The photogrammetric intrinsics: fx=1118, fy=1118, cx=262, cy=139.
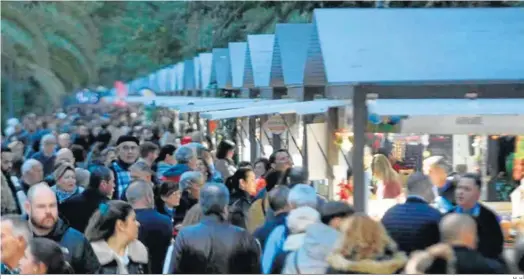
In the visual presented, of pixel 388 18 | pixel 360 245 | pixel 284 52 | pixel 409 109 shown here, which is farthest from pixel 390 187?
pixel 284 52

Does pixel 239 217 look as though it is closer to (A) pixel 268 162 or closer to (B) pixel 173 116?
Result: (A) pixel 268 162

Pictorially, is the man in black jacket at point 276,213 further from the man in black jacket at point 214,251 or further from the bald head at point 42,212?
the bald head at point 42,212

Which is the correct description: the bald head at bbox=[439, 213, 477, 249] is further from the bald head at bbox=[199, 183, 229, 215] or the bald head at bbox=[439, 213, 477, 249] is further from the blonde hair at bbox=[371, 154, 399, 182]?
the blonde hair at bbox=[371, 154, 399, 182]

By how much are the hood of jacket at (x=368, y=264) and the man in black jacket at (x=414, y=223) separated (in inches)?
44.9

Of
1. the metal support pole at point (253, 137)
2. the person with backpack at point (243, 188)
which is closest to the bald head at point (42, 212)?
the person with backpack at point (243, 188)

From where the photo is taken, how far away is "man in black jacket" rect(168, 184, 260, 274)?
705 cm

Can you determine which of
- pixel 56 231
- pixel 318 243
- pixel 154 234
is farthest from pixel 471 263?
pixel 154 234

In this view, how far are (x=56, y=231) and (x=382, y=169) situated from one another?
3781mm

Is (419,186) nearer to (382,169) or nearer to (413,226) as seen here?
(413,226)

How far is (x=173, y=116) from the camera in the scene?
33344 millimetres

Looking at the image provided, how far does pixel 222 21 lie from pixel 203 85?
4.91 metres

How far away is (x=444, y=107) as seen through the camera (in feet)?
30.0

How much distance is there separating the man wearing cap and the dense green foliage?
719cm

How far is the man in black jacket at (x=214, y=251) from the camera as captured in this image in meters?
7.05
